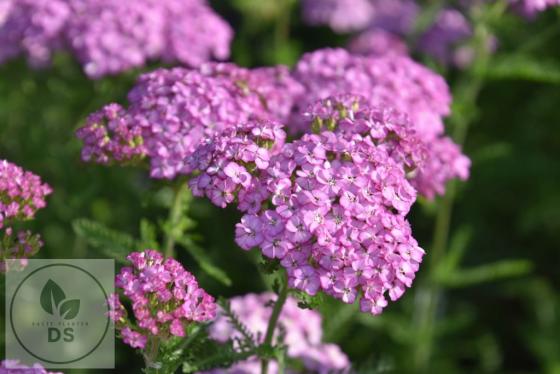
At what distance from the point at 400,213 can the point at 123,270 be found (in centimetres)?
106

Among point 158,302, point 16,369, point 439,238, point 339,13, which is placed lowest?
point 16,369

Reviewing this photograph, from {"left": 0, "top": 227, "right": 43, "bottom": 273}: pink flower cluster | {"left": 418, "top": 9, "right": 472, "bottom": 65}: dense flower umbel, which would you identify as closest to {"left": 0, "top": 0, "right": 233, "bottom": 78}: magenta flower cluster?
{"left": 0, "top": 227, "right": 43, "bottom": 273}: pink flower cluster

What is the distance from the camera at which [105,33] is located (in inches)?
198

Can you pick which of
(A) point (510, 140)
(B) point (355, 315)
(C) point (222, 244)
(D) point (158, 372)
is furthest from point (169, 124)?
(A) point (510, 140)

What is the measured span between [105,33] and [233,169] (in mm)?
2070

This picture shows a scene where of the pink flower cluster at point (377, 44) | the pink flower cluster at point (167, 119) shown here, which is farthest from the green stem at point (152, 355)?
the pink flower cluster at point (377, 44)

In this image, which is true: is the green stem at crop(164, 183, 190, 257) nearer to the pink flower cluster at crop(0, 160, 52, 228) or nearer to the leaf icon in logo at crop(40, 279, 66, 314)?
the leaf icon in logo at crop(40, 279, 66, 314)

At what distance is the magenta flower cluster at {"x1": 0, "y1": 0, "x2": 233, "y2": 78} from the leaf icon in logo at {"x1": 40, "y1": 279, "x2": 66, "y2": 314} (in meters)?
1.61

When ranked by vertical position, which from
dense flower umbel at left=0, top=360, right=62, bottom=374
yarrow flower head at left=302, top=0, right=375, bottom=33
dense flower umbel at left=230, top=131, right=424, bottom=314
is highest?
yarrow flower head at left=302, top=0, right=375, bottom=33

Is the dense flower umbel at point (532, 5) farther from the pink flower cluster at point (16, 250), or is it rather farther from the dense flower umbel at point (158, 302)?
the pink flower cluster at point (16, 250)

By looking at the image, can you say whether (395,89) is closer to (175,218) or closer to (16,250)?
(175,218)

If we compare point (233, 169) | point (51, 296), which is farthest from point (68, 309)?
point (233, 169)

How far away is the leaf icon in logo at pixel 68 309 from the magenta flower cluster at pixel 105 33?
1.64 m

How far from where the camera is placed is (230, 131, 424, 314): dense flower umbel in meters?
3.11
